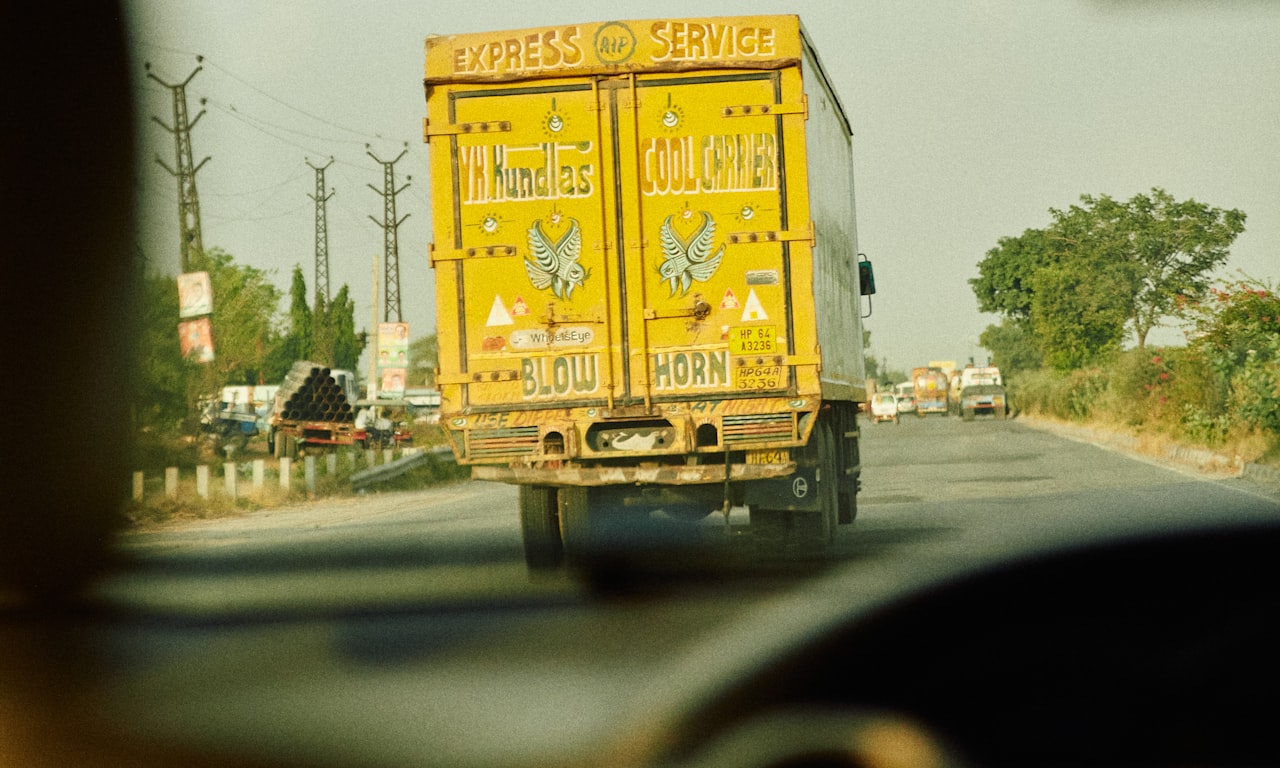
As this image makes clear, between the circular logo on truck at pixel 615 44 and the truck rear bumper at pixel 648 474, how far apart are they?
3.05m

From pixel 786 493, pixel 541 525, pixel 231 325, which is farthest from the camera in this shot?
pixel 231 325

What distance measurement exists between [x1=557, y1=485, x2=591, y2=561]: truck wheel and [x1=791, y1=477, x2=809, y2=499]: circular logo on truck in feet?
5.17

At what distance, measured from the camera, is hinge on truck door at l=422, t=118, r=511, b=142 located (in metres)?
11.1

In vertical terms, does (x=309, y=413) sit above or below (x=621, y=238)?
below

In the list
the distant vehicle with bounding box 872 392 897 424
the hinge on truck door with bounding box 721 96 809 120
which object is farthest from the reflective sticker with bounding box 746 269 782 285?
the distant vehicle with bounding box 872 392 897 424

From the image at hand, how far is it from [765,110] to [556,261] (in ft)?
6.25

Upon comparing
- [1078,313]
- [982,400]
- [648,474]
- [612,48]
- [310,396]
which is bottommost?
[648,474]

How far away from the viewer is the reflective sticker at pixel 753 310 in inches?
439

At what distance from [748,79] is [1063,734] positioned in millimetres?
9395

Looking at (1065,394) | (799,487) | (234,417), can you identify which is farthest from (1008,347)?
(799,487)

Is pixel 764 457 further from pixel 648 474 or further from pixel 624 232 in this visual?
pixel 624 232

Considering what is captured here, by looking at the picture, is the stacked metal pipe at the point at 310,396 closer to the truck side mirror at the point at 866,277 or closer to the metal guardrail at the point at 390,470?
the metal guardrail at the point at 390,470

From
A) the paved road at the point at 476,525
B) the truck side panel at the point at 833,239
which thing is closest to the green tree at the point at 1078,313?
the paved road at the point at 476,525

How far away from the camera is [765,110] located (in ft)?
36.2
